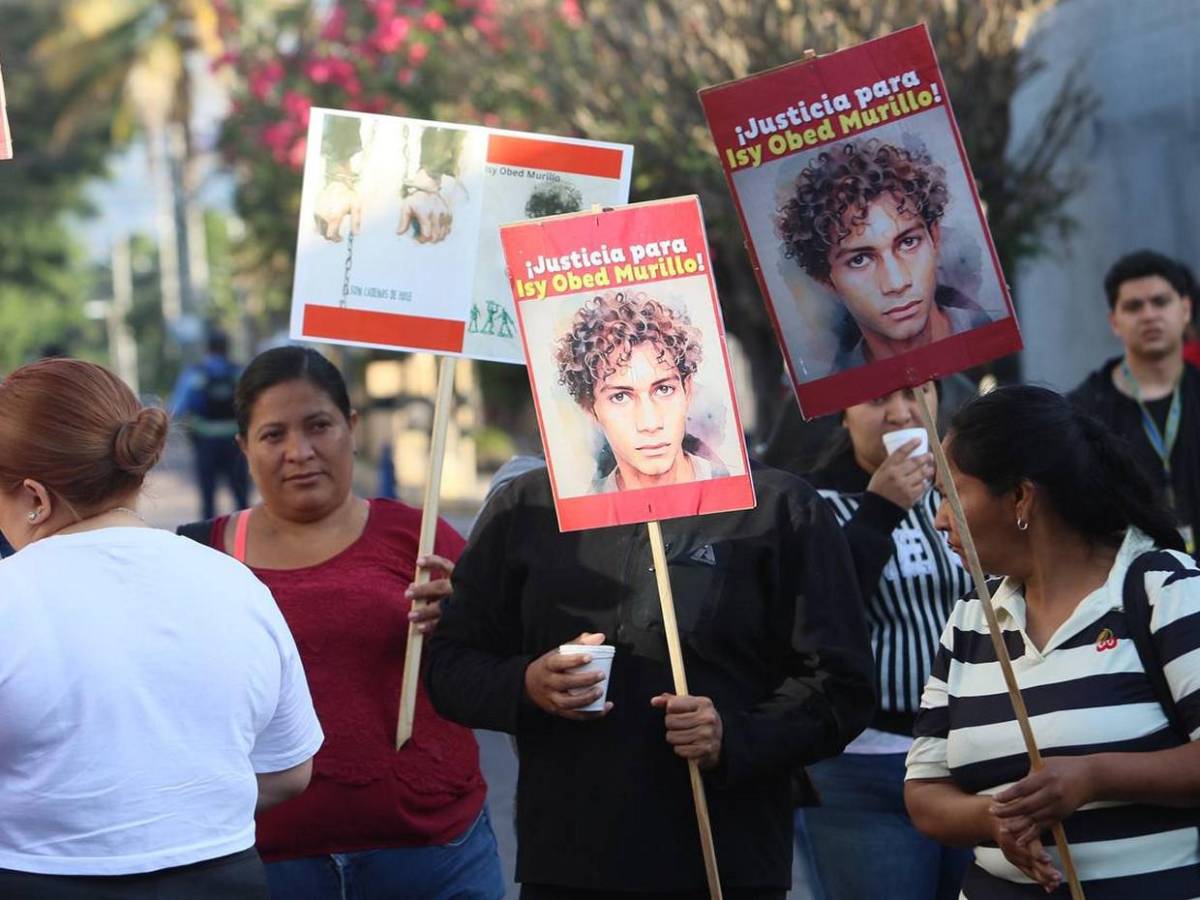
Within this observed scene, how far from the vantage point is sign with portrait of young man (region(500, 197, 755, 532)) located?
12.5ft

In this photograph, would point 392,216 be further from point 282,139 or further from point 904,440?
point 282,139

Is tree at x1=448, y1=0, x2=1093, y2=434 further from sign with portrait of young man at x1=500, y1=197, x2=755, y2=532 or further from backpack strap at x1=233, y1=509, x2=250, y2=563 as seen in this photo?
sign with portrait of young man at x1=500, y1=197, x2=755, y2=532

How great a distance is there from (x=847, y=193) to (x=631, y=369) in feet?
1.82

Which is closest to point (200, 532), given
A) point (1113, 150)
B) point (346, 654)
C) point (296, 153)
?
point (346, 654)

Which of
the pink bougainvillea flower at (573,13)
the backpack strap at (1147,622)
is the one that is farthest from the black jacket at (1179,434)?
the pink bougainvillea flower at (573,13)

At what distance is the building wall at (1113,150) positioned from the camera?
13148mm

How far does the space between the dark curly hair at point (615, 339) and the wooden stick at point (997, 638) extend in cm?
51

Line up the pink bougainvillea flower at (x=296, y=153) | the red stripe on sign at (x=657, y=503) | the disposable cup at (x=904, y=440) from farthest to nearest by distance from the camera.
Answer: the pink bougainvillea flower at (x=296, y=153) → the disposable cup at (x=904, y=440) → the red stripe on sign at (x=657, y=503)

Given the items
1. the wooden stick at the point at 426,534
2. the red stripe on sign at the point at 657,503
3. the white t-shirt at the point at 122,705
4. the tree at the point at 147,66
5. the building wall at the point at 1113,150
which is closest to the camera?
the white t-shirt at the point at 122,705

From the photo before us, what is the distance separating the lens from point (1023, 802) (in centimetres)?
314

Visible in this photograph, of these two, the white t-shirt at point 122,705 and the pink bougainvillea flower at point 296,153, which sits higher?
the pink bougainvillea flower at point 296,153

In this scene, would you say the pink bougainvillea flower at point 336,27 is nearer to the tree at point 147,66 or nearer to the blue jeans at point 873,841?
the tree at point 147,66

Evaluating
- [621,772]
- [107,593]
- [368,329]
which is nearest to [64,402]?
[107,593]

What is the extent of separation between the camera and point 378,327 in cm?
477
